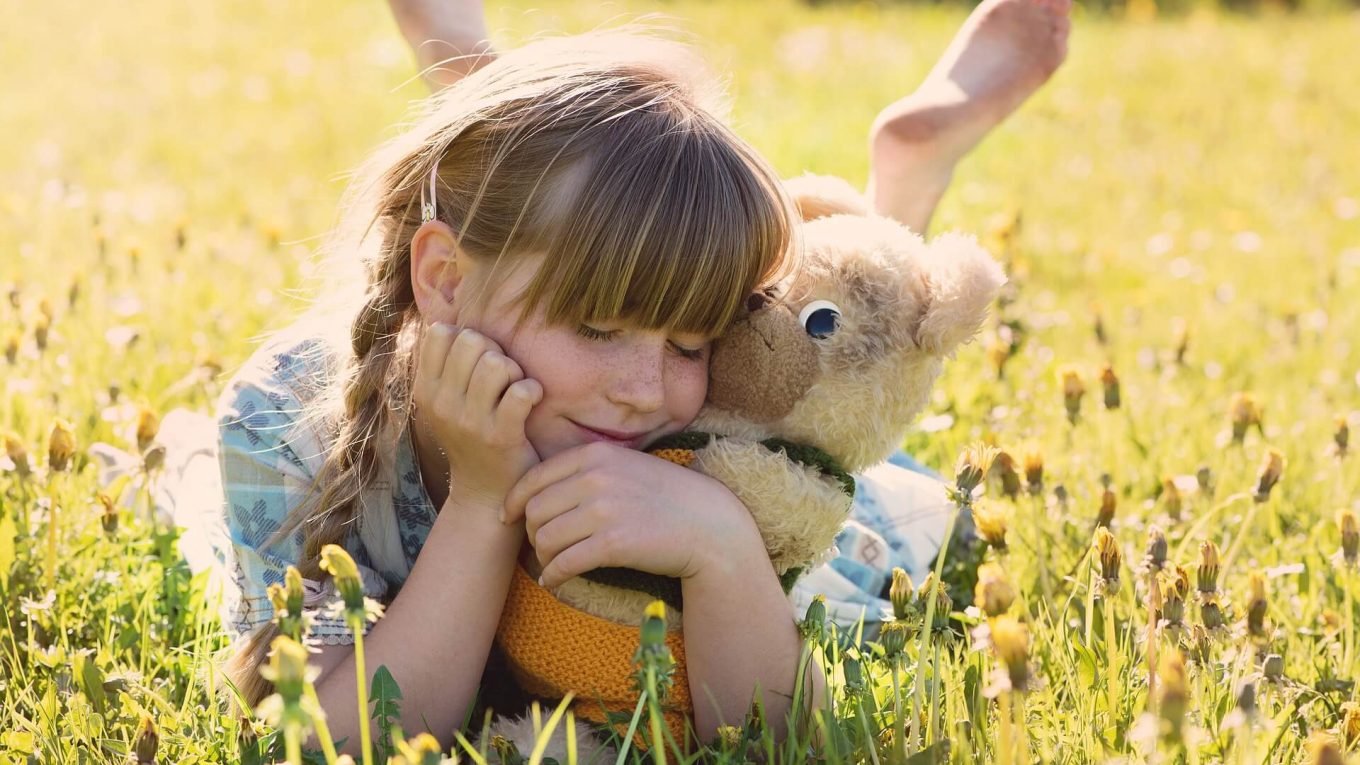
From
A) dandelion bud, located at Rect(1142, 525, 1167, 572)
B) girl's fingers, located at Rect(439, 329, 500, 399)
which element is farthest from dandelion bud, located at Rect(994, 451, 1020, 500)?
girl's fingers, located at Rect(439, 329, 500, 399)

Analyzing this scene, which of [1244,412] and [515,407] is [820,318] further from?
[1244,412]

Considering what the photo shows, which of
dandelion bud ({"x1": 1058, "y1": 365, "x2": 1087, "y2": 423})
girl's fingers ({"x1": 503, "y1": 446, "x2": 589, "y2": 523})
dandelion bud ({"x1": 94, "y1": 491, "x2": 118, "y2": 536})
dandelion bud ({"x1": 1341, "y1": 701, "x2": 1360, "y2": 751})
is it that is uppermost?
girl's fingers ({"x1": 503, "y1": 446, "x2": 589, "y2": 523})

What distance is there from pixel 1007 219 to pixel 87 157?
10.8ft

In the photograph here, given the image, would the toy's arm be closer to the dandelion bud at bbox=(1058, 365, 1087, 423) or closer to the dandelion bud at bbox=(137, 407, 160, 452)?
the dandelion bud at bbox=(1058, 365, 1087, 423)

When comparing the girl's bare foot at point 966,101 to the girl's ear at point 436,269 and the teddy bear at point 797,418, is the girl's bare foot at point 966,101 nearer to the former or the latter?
the teddy bear at point 797,418

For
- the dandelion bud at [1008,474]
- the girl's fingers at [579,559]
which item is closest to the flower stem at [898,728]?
the girl's fingers at [579,559]

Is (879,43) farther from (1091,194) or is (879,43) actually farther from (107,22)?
(107,22)

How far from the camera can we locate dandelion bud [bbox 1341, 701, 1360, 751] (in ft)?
4.87

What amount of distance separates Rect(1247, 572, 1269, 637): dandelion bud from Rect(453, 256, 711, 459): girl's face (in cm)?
64

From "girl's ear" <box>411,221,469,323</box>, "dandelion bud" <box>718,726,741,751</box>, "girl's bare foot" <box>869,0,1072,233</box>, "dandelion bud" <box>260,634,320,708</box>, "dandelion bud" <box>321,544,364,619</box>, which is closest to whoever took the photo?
"dandelion bud" <box>260,634,320,708</box>

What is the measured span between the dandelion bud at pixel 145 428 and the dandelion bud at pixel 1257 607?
4.76 ft

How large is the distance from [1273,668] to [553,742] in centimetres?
80

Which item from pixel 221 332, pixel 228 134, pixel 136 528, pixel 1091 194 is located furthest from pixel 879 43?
pixel 136 528

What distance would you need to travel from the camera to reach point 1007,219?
2965 millimetres
